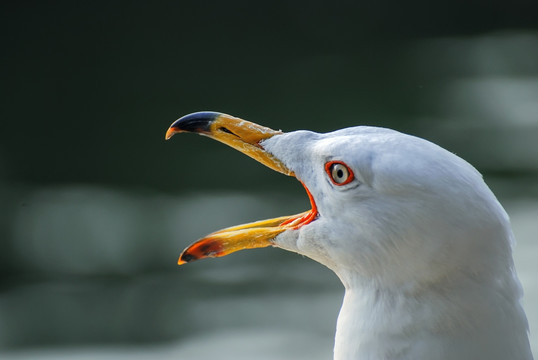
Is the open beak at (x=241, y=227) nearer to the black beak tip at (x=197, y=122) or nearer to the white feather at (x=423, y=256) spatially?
the black beak tip at (x=197, y=122)

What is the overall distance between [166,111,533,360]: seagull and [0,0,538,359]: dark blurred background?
1664mm

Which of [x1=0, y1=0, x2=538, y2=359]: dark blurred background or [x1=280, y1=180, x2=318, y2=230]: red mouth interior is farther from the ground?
[x1=0, y1=0, x2=538, y2=359]: dark blurred background

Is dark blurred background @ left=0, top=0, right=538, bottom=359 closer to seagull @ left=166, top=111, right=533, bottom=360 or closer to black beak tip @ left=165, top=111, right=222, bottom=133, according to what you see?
black beak tip @ left=165, top=111, right=222, bottom=133

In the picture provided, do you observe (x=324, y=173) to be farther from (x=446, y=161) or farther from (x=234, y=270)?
(x=234, y=270)

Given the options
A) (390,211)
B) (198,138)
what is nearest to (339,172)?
(390,211)

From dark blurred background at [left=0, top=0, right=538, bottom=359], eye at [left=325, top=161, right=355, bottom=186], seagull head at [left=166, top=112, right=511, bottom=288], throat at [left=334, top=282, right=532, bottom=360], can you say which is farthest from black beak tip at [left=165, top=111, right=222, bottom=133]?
dark blurred background at [left=0, top=0, right=538, bottom=359]

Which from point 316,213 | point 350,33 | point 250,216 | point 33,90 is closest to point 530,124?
point 350,33

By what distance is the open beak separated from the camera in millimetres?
1254

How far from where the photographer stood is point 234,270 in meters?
3.14

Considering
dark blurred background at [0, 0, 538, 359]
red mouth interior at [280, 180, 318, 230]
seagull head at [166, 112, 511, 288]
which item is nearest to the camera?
seagull head at [166, 112, 511, 288]

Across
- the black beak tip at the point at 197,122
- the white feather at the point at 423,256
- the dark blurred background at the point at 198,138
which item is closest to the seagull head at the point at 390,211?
the white feather at the point at 423,256

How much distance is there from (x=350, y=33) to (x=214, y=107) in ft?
4.04

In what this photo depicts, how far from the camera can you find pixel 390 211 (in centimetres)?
107

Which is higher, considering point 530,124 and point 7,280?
point 530,124
